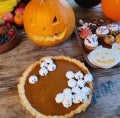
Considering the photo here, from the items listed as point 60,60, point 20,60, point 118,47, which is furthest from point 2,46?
point 118,47

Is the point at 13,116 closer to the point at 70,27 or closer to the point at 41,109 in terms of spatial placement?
the point at 41,109

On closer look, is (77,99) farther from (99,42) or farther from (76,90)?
(99,42)

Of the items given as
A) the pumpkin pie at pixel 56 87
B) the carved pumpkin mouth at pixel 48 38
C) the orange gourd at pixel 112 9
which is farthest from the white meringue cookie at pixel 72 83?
the orange gourd at pixel 112 9

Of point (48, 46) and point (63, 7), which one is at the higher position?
point (63, 7)

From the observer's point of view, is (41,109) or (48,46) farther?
(48,46)

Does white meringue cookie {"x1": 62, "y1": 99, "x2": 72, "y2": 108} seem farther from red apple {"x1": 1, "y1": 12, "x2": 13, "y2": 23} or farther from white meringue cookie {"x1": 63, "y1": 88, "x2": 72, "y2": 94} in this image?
red apple {"x1": 1, "y1": 12, "x2": 13, "y2": 23}

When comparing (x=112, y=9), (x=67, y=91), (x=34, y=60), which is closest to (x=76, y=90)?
(x=67, y=91)

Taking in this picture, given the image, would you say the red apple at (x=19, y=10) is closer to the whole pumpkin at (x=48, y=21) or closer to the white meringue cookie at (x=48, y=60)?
the whole pumpkin at (x=48, y=21)
